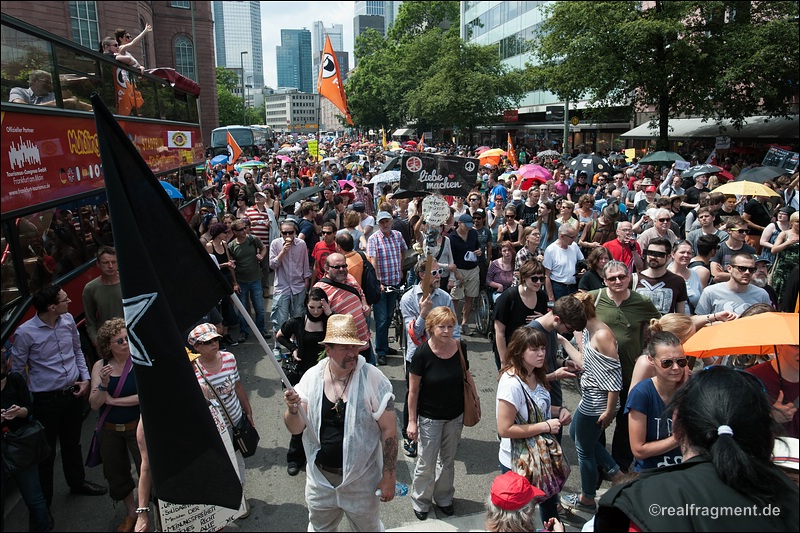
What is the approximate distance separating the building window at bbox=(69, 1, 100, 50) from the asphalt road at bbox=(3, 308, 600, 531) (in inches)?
1434

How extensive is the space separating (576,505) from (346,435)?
2222 mm

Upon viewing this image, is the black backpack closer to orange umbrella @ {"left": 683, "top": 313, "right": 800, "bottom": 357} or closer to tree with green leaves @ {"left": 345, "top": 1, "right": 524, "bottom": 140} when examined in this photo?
orange umbrella @ {"left": 683, "top": 313, "right": 800, "bottom": 357}

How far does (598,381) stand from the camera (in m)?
4.46

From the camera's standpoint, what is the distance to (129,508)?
4.53 meters

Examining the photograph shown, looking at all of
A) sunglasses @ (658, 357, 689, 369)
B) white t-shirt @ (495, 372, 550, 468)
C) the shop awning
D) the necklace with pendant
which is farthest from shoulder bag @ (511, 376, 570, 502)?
the shop awning

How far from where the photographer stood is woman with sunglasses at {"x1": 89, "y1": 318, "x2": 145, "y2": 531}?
168 inches

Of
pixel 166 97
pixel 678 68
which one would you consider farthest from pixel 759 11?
pixel 166 97

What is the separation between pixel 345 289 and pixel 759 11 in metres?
26.8

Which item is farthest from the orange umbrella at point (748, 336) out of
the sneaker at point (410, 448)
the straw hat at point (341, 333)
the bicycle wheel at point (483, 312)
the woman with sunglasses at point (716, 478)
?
the bicycle wheel at point (483, 312)

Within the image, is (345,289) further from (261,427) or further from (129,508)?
(129,508)

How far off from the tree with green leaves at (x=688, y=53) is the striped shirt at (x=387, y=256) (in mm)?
21538

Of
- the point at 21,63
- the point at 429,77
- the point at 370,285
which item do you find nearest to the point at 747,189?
the point at 370,285
